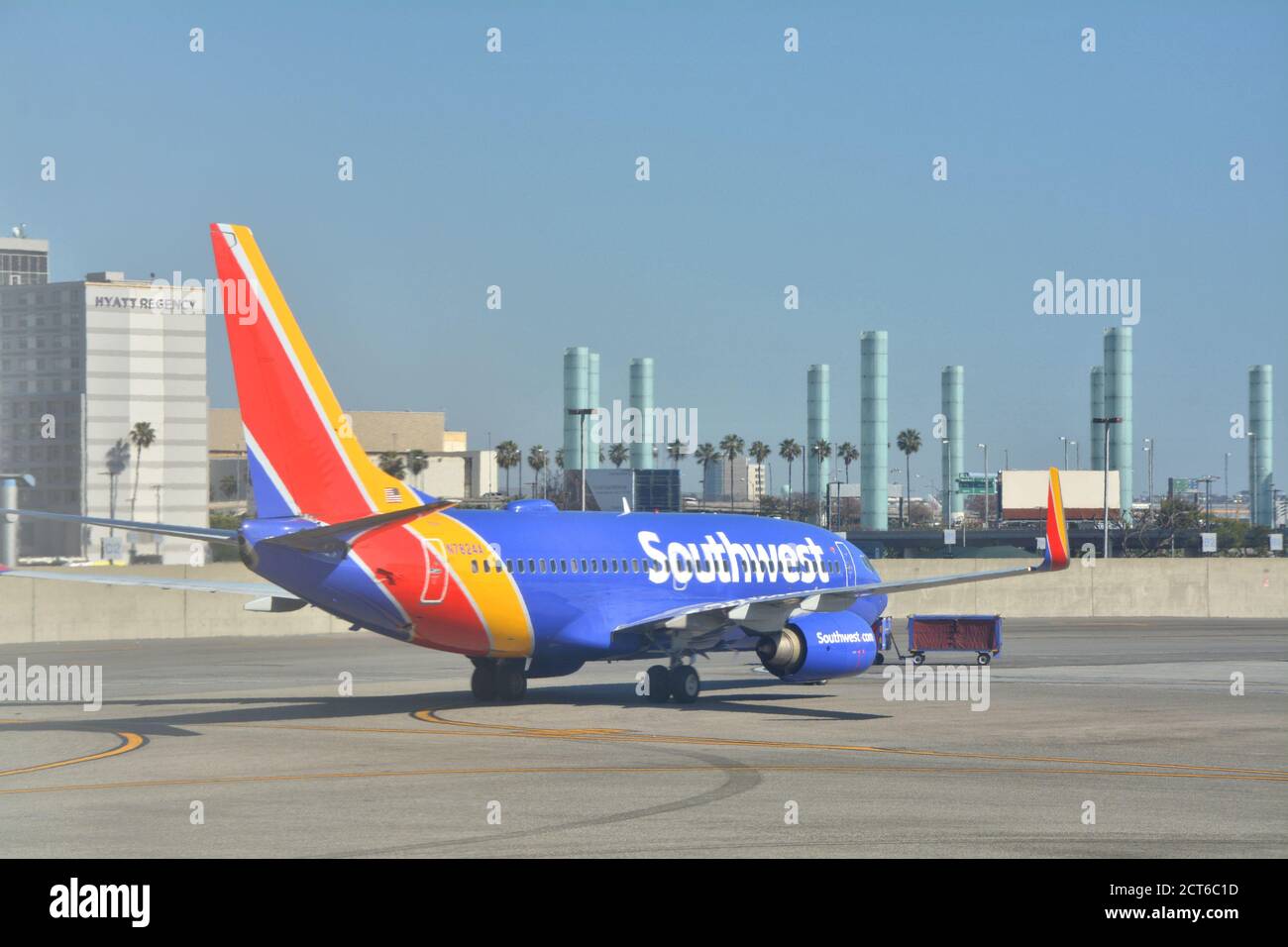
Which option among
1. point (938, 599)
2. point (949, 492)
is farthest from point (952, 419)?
point (938, 599)

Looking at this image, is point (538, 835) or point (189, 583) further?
point (189, 583)

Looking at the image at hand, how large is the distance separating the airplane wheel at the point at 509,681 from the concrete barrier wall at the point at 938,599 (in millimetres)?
28082

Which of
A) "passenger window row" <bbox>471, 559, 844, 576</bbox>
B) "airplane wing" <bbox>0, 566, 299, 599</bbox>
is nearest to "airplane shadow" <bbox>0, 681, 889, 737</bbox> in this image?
"airplane wing" <bbox>0, 566, 299, 599</bbox>

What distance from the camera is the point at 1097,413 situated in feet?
576

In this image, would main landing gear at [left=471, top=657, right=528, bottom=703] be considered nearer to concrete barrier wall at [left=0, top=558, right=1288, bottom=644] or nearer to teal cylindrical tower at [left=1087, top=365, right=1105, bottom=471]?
concrete barrier wall at [left=0, top=558, right=1288, bottom=644]

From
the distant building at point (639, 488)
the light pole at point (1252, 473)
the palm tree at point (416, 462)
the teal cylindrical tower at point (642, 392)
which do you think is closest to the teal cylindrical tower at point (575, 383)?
the teal cylindrical tower at point (642, 392)

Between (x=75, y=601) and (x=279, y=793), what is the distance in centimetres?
4246

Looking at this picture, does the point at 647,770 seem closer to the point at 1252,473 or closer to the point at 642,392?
the point at 642,392

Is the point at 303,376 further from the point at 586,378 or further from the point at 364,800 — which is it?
the point at 586,378

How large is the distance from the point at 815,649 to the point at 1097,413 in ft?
488

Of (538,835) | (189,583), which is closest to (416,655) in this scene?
(189,583)

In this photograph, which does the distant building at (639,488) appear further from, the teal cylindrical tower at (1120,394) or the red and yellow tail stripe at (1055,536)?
the red and yellow tail stripe at (1055,536)

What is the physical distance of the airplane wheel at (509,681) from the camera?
35.5 m
